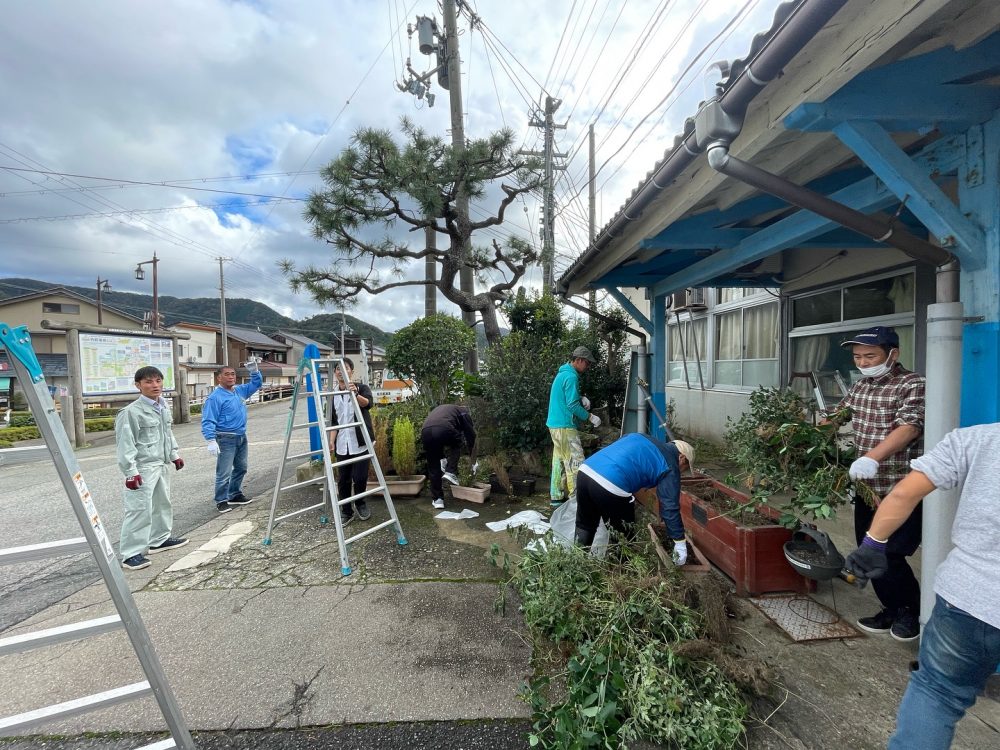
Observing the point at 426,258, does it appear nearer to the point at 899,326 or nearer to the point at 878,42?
the point at 899,326

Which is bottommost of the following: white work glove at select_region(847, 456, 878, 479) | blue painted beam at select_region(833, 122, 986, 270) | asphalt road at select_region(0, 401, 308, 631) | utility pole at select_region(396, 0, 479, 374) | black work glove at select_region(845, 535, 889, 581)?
asphalt road at select_region(0, 401, 308, 631)

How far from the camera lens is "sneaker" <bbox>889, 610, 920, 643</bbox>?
2461 millimetres

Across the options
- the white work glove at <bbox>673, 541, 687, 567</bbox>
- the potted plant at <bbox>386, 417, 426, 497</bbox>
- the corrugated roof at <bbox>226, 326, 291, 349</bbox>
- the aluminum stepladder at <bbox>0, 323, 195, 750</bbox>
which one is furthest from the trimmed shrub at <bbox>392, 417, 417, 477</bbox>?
the corrugated roof at <bbox>226, 326, 291, 349</bbox>

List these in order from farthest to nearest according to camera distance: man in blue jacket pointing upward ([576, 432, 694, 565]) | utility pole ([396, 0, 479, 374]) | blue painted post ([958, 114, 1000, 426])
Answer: utility pole ([396, 0, 479, 374])
man in blue jacket pointing upward ([576, 432, 694, 565])
blue painted post ([958, 114, 1000, 426])

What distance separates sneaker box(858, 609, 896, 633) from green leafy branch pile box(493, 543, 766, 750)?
31.9 inches

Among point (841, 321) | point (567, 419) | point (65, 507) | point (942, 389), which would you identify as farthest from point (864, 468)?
point (65, 507)

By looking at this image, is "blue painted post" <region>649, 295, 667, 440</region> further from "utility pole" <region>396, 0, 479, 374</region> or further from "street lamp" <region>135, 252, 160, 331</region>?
"street lamp" <region>135, 252, 160, 331</region>

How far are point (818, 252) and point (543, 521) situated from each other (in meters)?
4.63

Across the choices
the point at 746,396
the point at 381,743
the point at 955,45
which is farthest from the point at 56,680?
the point at 746,396

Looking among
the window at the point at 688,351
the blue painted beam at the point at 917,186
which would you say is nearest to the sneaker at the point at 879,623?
the blue painted beam at the point at 917,186

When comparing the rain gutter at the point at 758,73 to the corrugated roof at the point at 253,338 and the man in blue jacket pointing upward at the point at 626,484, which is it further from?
the corrugated roof at the point at 253,338

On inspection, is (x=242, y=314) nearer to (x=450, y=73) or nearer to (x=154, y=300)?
(x=154, y=300)

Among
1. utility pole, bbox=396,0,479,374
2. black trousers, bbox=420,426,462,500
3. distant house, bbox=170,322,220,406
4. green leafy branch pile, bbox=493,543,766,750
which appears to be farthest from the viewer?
distant house, bbox=170,322,220,406

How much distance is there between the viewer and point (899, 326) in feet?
14.5
